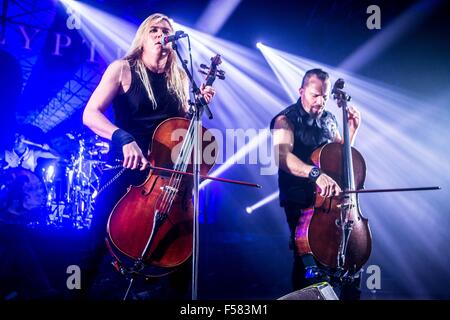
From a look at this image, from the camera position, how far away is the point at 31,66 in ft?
26.4

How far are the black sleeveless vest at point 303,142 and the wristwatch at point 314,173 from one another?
4.2 inches

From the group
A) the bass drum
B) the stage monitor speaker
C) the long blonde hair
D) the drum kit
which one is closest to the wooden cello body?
the long blonde hair

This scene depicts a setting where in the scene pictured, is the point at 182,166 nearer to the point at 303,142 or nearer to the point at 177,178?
the point at 177,178

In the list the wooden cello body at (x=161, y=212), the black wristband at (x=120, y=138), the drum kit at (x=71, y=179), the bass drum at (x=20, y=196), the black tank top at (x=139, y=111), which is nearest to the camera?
the wooden cello body at (x=161, y=212)

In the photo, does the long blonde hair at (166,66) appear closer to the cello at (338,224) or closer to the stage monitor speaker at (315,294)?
the cello at (338,224)

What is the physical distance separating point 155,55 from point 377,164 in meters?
3.01

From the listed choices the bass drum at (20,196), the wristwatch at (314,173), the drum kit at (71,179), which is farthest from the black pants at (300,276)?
the bass drum at (20,196)

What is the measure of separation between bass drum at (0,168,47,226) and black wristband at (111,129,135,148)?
1.72m

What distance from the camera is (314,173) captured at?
9.57 feet

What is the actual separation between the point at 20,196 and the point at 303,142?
274cm

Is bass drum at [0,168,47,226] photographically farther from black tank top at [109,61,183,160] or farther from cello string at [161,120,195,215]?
cello string at [161,120,195,215]

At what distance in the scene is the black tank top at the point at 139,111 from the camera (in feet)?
8.75

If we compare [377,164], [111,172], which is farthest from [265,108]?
[111,172]

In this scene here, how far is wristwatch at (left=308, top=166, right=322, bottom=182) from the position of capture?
9.52 feet
